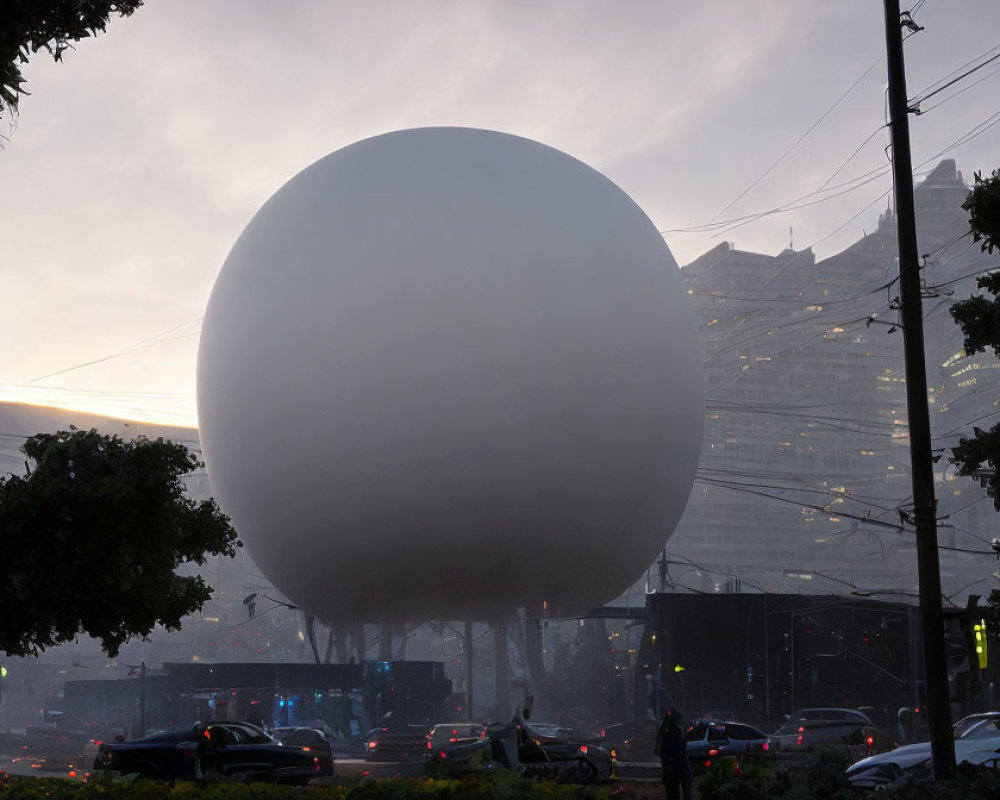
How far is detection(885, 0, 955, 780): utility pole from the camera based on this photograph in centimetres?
1434

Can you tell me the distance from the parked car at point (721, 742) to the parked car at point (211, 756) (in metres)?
8.35

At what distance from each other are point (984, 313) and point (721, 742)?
47.3ft

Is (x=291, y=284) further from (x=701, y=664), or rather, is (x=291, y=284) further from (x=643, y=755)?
(x=701, y=664)

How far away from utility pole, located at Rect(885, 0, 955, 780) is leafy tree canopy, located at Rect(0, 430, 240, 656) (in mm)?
8870

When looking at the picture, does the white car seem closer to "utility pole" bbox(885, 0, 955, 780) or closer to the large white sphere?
"utility pole" bbox(885, 0, 955, 780)

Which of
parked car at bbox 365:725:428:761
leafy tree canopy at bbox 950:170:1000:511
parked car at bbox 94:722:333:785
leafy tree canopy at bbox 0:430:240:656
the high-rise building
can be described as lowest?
parked car at bbox 365:725:428:761

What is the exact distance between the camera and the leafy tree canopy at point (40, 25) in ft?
25.1

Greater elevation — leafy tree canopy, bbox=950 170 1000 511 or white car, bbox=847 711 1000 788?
leafy tree canopy, bbox=950 170 1000 511

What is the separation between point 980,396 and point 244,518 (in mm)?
115178

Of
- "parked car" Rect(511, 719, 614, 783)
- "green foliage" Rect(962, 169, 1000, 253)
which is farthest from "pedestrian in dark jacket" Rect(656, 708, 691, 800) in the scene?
"green foliage" Rect(962, 169, 1000, 253)

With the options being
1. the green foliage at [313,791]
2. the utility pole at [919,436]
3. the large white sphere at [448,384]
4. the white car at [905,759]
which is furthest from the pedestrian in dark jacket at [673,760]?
the utility pole at [919,436]

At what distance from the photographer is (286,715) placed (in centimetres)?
4781

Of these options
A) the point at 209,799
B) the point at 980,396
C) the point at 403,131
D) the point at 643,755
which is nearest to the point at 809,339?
the point at 980,396

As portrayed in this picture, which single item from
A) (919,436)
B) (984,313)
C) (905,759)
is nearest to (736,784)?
(919,436)
